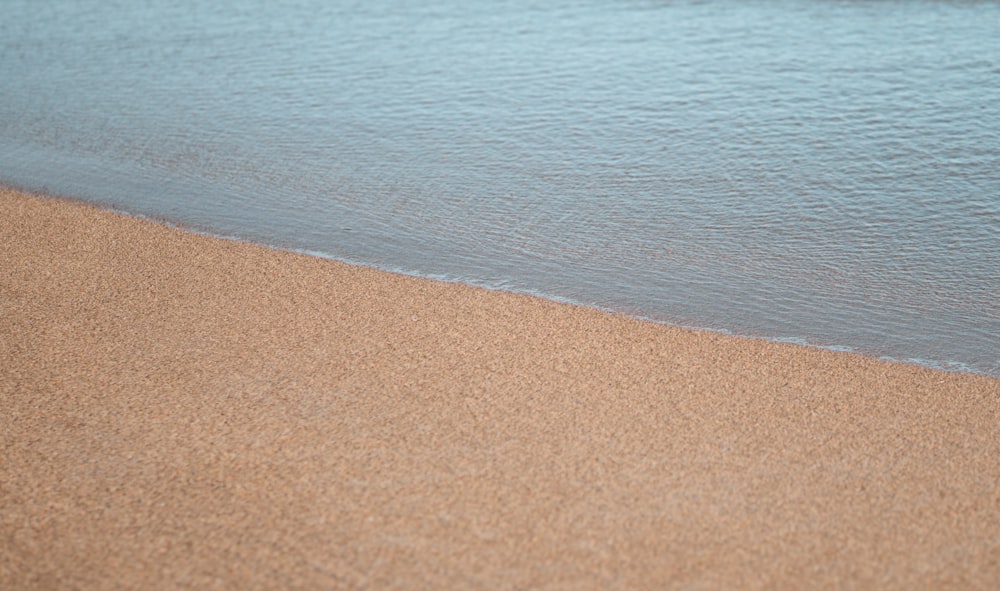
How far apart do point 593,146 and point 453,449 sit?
447cm

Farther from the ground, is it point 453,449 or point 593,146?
point 453,449

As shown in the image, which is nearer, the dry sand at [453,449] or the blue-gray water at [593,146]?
the dry sand at [453,449]

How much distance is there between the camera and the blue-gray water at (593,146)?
19.9 feet

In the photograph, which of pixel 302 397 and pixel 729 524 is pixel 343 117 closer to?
pixel 302 397

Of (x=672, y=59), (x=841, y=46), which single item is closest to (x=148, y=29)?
(x=672, y=59)

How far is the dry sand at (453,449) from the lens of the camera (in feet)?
11.9

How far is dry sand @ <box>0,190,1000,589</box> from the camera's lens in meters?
3.63

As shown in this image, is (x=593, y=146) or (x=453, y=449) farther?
(x=593, y=146)

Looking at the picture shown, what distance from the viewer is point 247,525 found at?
12.6ft

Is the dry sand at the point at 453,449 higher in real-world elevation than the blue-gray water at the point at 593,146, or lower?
higher

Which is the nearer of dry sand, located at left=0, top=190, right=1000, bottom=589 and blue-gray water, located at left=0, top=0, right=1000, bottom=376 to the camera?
dry sand, located at left=0, top=190, right=1000, bottom=589

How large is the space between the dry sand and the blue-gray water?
70 centimetres

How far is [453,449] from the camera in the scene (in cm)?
427

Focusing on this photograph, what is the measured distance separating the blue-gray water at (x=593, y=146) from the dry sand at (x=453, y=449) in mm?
697
